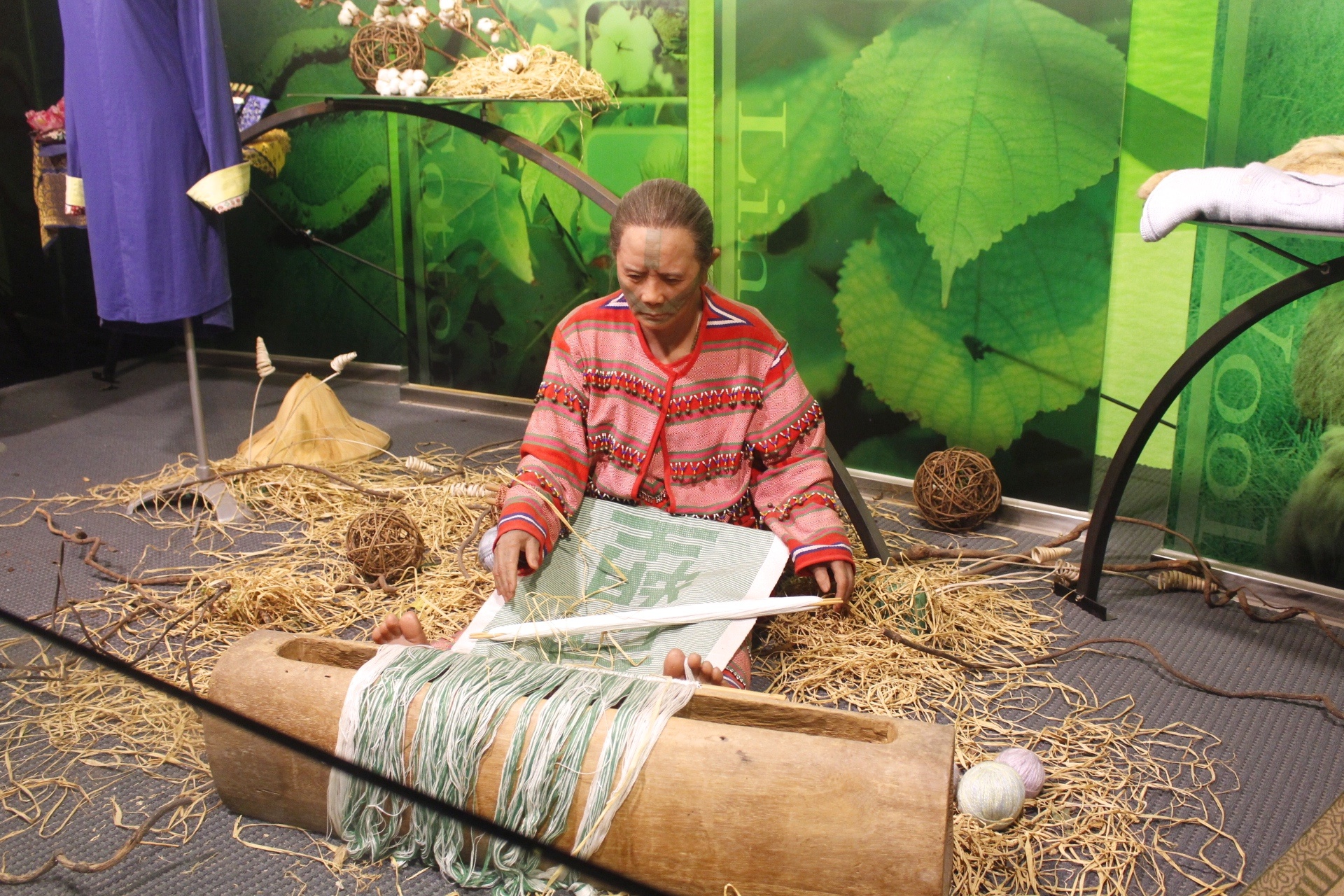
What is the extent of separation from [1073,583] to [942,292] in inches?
41.3

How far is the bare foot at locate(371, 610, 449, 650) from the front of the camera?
2.17 meters

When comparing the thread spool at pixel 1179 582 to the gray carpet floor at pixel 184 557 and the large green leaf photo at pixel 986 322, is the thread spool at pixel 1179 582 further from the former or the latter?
the large green leaf photo at pixel 986 322

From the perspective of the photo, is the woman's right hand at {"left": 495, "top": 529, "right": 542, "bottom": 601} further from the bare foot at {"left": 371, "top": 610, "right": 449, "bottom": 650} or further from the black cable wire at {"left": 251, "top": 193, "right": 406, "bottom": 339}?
the black cable wire at {"left": 251, "top": 193, "right": 406, "bottom": 339}

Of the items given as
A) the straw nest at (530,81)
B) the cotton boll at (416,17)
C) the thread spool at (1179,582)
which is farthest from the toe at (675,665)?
the cotton boll at (416,17)

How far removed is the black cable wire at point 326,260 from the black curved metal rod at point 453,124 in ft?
3.76

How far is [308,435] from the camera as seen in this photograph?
4.23m

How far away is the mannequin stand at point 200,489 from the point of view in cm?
370

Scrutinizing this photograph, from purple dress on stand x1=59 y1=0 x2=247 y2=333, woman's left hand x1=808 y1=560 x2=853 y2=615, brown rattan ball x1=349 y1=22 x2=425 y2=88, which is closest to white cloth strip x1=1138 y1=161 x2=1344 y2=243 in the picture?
woman's left hand x1=808 y1=560 x2=853 y2=615

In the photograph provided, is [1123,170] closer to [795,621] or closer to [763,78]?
[763,78]

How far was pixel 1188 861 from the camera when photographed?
2070mm

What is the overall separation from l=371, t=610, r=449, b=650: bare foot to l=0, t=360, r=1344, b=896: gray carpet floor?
59cm

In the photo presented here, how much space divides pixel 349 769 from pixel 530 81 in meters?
3.36

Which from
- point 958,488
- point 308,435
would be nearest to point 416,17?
point 308,435

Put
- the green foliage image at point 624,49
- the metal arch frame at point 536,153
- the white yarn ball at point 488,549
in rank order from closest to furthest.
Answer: the white yarn ball at point 488,549 < the metal arch frame at point 536,153 < the green foliage image at point 624,49
